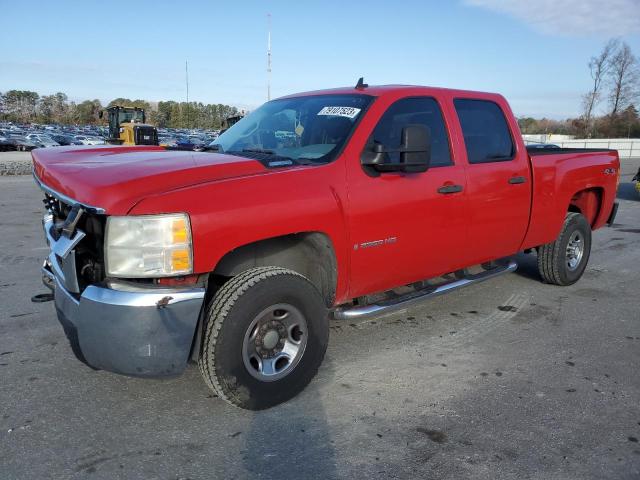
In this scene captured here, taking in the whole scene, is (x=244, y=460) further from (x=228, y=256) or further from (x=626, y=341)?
(x=626, y=341)

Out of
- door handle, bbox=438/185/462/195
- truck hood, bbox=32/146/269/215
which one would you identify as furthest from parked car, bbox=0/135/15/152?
door handle, bbox=438/185/462/195

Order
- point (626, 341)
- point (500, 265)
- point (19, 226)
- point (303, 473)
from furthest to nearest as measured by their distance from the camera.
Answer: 1. point (19, 226)
2. point (500, 265)
3. point (626, 341)
4. point (303, 473)

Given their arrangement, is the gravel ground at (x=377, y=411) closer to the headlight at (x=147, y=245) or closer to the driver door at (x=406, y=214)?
the driver door at (x=406, y=214)

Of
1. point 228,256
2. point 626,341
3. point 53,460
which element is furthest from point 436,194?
point 53,460

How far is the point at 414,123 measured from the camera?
13.0ft

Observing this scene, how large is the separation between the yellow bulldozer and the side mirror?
73.1 ft

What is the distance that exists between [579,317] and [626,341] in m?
0.58

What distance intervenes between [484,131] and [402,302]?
5.75ft

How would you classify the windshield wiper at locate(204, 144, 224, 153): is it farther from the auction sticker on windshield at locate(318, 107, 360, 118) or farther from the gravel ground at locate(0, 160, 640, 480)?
the gravel ground at locate(0, 160, 640, 480)

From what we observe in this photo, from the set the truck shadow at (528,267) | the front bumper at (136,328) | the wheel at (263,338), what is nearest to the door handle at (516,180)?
the truck shadow at (528,267)

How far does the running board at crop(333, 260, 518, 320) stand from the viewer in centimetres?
349

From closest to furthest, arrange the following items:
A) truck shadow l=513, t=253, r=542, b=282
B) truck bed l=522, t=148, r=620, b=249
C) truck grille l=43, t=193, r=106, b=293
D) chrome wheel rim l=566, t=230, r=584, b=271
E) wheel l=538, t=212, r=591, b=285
Result: truck grille l=43, t=193, r=106, b=293
truck bed l=522, t=148, r=620, b=249
wheel l=538, t=212, r=591, b=285
chrome wheel rim l=566, t=230, r=584, b=271
truck shadow l=513, t=253, r=542, b=282

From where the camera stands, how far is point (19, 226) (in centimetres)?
859

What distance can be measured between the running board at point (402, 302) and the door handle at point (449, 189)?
0.77 metres
